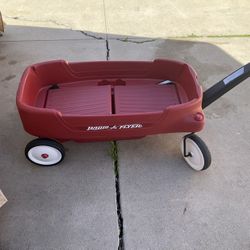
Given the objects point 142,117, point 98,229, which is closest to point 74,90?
point 142,117

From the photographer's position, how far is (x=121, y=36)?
11.0 feet

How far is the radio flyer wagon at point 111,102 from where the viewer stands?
1789 mm

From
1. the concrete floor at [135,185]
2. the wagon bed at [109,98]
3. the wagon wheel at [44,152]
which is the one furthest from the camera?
the wagon bed at [109,98]

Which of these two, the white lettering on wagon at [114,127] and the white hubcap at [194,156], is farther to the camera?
the white hubcap at [194,156]

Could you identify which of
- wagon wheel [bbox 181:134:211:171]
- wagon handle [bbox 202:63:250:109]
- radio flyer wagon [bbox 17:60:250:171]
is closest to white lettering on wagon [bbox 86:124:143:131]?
radio flyer wagon [bbox 17:60:250:171]

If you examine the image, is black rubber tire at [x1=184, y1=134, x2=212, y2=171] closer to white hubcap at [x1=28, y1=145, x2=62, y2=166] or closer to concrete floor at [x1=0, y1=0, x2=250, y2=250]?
concrete floor at [x1=0, y1=0, x2=250, y2=250]

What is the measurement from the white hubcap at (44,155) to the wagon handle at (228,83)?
90 centimetres

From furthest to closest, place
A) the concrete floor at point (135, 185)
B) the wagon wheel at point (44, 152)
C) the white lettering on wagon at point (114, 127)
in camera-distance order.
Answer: the wagon wheel at point (44, 152) → the white lettering on wagon at point (114, 127) → the concrete floor at point (135, 185)

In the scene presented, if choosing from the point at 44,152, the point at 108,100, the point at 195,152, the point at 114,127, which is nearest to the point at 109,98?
the point at 108,100

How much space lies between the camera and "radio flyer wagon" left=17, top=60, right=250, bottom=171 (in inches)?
70.4

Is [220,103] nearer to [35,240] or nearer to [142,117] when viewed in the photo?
[142,117]

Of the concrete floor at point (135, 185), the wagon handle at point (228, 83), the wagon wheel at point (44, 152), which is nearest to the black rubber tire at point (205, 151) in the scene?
the concrete floor at point (135, 185)

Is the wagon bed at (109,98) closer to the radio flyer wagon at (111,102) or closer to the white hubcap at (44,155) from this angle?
the radio flyer wagon at (111,102)

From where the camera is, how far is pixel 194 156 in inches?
77.0
